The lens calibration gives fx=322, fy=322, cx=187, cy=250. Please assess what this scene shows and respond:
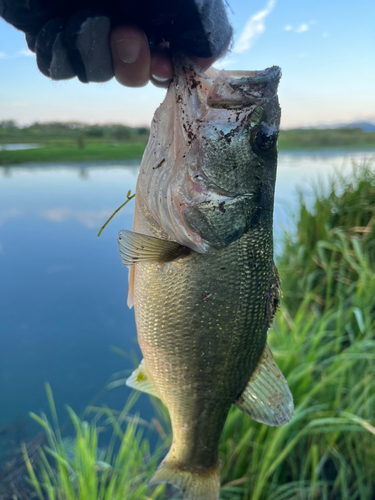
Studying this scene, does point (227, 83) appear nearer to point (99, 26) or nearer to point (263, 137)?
point (263, 137)

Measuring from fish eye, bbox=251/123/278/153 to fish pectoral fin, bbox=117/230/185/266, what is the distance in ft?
0.93

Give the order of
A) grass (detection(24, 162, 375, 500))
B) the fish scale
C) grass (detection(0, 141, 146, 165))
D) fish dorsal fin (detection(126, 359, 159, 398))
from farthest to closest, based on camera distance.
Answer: grass (detection(0, 141, 146, 165)) < grass (detection(24, 162, 375, 500)) < fish dorsal fin (detection(126, 359, 159, 398)) < the fish scale

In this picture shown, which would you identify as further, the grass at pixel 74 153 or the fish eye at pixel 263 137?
the grass at pixel 74 153

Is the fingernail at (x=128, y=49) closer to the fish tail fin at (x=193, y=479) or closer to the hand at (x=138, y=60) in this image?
the hand at (x=138, y=60)

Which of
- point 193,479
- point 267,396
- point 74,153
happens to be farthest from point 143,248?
point 74,153

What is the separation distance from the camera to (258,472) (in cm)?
137

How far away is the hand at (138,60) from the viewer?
664mm

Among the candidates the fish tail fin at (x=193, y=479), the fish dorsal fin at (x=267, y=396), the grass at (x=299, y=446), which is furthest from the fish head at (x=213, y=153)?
the grass at (x=299, y=446)

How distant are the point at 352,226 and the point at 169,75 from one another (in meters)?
2.25

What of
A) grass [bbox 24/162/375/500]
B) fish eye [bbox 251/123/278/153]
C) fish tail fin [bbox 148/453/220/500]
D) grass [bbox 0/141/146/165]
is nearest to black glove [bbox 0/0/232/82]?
fish eye [bbox 251/123/278/153]

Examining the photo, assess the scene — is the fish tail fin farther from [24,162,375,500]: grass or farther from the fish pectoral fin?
the fish pectoral fin

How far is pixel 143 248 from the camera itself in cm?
71

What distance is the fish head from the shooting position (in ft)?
2.16

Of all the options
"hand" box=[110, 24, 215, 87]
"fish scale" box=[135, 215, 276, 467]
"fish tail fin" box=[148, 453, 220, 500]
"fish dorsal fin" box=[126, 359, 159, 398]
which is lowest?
"fish tail fin" box=[148, 453, 220, 500]
